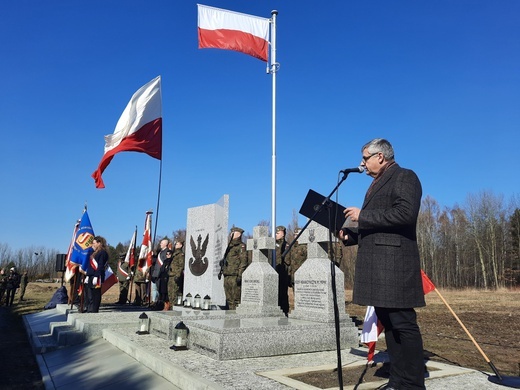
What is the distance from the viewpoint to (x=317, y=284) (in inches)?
273

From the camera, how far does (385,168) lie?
3400 mm

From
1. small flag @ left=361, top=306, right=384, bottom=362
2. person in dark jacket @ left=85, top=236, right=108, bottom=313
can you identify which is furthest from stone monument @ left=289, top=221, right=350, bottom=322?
person in dark jacket @ left=85, top=236, right=108, bottom=313

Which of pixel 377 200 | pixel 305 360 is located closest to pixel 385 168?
pixel 377 200

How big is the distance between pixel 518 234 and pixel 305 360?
46.6 m

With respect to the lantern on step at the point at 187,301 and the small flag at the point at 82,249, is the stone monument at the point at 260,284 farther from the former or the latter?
the small flag at the point at 82,249

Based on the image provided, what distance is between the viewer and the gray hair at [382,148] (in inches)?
133

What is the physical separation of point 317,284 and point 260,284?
1.71 metres

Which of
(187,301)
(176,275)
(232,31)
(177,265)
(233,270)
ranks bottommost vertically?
(187,301)

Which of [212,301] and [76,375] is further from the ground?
[212,301]

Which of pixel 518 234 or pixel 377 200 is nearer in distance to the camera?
pixel 377 200

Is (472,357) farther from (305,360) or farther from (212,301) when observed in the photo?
(212,301)

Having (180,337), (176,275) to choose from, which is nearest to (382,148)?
(180,337)

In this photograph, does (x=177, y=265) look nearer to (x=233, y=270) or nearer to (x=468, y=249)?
(x=233, y=270)

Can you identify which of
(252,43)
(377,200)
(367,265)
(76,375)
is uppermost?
(252,43)
